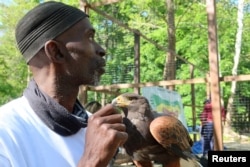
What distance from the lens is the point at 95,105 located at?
3910mm

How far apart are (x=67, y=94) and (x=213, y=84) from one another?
10.2 ft

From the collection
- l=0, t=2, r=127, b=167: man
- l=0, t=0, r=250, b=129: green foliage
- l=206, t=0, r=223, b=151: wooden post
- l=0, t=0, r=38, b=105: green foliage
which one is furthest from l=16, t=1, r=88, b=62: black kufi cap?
l=0, t=0, r=38, b=105: green foliage

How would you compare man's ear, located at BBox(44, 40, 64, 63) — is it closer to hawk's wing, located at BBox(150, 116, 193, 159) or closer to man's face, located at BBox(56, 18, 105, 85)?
man's face, located at BBox(56, 18, 105, 85)

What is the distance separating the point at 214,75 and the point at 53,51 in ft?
10.3

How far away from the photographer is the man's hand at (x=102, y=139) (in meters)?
0.94

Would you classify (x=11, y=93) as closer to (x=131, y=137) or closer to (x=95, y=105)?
(x=95, y=105)

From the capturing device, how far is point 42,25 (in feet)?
3.74

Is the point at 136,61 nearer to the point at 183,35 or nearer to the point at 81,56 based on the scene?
the point at 81,56

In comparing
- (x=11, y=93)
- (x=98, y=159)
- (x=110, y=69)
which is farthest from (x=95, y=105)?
(x=11, y=93)

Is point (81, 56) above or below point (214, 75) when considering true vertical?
above

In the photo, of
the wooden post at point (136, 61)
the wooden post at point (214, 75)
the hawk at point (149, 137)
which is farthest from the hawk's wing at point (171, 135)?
the wooden post at point (136, 61)

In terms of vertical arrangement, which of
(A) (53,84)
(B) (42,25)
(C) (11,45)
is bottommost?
(A) (53,84)

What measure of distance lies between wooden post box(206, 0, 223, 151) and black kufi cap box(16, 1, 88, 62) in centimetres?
309

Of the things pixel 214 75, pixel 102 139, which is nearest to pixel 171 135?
pixel 102 139
